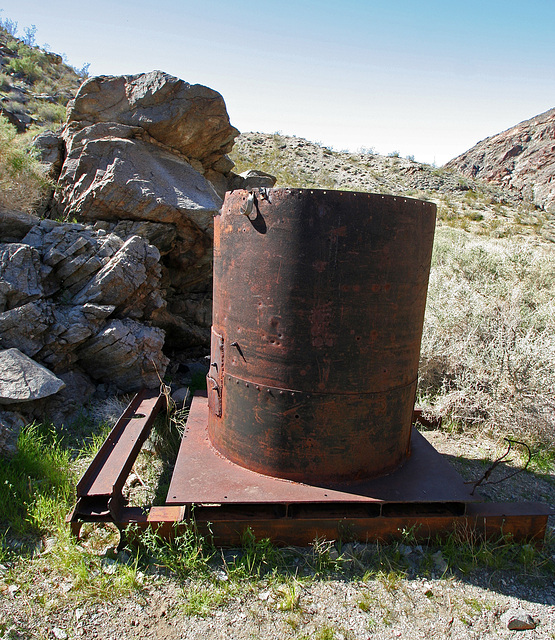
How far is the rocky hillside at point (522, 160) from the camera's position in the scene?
2641 cm

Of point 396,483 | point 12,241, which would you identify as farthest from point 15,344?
point 396,483

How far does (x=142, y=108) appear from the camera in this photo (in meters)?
5.79

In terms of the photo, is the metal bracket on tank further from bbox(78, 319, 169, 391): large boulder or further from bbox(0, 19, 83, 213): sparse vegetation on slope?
bbox(0, 19, 83, 213): sparse vegetation on slope

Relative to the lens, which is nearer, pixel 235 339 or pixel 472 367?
pixel 235 339

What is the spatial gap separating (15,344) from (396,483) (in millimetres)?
3651

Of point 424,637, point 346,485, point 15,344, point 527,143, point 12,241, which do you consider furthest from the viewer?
point 527,143

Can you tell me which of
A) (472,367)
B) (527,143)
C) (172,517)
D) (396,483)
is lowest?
(172,517)

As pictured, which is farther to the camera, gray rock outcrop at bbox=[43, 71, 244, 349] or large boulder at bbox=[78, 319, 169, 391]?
gray rock outcrop at bbox=[43, 71, 244, 349]

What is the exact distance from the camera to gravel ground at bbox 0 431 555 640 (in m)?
2.31

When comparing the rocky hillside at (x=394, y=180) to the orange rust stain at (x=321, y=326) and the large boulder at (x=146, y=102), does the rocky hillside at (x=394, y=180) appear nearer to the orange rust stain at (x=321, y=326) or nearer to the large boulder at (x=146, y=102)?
the large boulder at (x=146, y=102)

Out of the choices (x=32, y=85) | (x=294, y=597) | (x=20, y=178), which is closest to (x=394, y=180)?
(x=32, y=85)

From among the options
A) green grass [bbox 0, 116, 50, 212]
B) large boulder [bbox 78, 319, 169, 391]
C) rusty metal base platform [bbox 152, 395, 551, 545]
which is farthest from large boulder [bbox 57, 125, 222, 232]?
rusty metal base platform [bbox 152, 395, 551, 545]

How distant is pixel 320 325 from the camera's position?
2.75 m

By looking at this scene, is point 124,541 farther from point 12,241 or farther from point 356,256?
point 12,241
